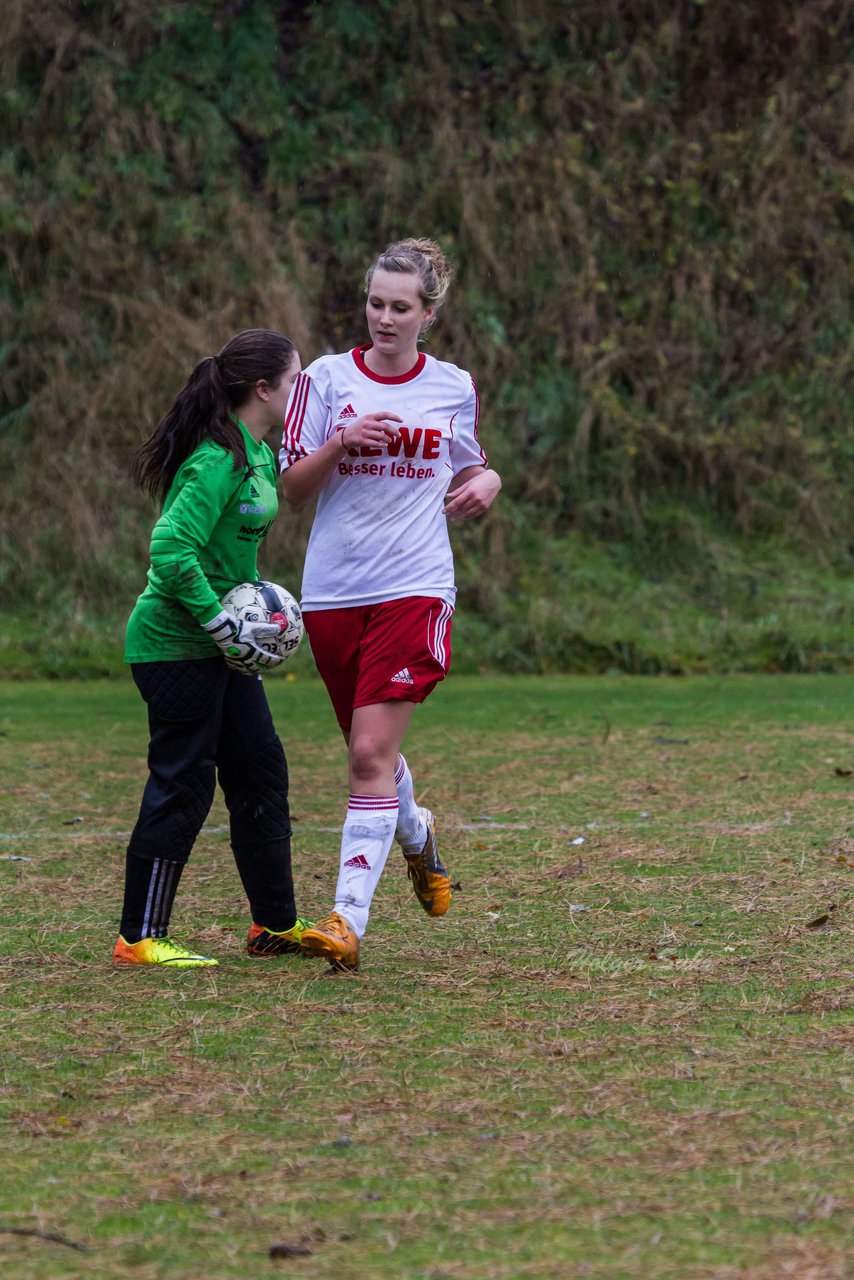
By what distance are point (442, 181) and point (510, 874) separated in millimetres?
14071

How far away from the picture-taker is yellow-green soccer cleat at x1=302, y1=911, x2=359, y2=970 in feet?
15.6

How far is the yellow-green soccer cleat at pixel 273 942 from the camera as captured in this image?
515 cm

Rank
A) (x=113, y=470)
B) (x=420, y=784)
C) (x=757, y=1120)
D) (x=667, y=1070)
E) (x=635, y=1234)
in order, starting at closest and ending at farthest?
1. (x=635, y=1234)
2. (x=757, y=1120)
3. (x=667, y=1070)
4. (x=420, y=784)
5. (x=113, y=470)

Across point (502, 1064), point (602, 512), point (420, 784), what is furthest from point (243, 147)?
point (502, 1064)

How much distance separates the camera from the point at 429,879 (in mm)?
5328

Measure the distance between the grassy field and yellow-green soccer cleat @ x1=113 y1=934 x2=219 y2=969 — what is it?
0.30ft

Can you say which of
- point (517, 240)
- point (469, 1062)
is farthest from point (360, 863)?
point (517, 240)

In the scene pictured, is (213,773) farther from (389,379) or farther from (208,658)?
(389,379)

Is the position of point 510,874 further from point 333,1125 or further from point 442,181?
point 442,181

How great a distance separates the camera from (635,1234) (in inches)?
111

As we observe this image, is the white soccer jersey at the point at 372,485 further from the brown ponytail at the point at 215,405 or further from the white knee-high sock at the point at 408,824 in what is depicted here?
the white knee-high sock at the point at 408,824

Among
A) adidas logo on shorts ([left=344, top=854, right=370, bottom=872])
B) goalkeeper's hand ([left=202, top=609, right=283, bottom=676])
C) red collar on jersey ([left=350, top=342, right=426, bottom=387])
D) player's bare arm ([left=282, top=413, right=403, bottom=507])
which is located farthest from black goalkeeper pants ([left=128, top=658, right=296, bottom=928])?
red collar on jersey ([left=350, top=342, right=426, bottom=387])

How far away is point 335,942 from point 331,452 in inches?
53.3

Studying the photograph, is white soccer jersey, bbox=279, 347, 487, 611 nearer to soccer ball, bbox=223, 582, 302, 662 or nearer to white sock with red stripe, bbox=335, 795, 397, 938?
soccer ball, bbox=223, 582, 302, 662
